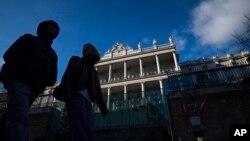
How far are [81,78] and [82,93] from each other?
8.5 inches

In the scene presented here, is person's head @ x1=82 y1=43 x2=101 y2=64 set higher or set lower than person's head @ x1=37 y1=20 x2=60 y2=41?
lower

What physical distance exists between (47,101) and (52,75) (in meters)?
8.40

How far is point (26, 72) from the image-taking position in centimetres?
211

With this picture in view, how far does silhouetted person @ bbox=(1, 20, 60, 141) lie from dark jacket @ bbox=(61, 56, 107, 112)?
24 centimetres

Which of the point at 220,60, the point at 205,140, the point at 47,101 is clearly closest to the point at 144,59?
the point at 220,60

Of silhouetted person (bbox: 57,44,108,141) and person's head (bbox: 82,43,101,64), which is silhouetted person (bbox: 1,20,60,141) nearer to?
silhouetted person (bbox: 57,44,108,141)

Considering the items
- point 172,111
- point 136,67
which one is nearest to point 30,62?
point 172,111

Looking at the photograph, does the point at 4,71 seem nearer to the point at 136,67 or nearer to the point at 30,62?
the point at 30,62

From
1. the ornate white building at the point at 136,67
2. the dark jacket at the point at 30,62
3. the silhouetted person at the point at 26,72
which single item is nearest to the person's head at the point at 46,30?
the silhouetted person at the point at 26,72

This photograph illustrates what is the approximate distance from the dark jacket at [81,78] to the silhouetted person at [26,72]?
0.24m

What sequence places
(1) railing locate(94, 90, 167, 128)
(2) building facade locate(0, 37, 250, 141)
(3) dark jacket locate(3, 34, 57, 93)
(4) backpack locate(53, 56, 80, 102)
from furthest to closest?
(1) railing locate(94, 90, 167, 128) < (2) building facade locate(0, 37, 250, 141) < (4) backpack locate(53, 56, 80, 102) < (3) dark jacket locate(3, 34, 57, 93)

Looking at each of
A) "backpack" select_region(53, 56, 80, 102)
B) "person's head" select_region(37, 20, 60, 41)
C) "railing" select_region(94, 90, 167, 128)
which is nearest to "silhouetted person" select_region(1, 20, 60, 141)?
"person's head" select_region(37, 20, 60, 41)

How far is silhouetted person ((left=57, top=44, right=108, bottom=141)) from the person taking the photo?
7.29ft

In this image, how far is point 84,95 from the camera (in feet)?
8.43
